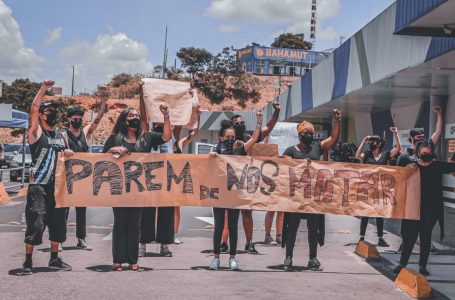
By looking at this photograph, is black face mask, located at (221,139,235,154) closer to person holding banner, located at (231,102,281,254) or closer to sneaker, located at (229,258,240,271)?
person holding banner, located at (231,102,281,254)

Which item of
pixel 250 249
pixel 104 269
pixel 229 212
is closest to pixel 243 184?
pixel 229 212

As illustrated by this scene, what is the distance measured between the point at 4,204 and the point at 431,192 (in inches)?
461

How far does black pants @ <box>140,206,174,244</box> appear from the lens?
8.48m

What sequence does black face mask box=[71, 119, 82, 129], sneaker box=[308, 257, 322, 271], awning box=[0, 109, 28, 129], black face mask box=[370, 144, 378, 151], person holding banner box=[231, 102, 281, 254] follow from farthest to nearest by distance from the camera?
awning box=[0, 109, 28, 129] < black face mask box=[370, 144, 378, 151] < black face mask box=[71, 119, 82, 129] < person holding banner box=[231, 102, 281, 254] < sneaker box=[308, 257, 322, 271]

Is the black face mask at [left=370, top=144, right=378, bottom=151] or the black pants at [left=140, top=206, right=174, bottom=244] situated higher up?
the black face mask at [left=370, top=144, right=378, bottom=151]

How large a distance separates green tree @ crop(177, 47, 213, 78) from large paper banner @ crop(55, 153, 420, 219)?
78786 millimetres

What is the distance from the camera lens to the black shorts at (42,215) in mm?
7246

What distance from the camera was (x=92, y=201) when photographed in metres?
7.77

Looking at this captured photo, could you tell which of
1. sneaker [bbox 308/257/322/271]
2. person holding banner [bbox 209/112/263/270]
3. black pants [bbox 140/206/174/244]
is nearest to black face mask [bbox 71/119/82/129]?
black pants [bbox 140/206/174/244]

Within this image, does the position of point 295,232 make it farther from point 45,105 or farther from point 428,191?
point 45,105

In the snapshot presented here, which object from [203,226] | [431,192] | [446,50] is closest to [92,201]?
[431,192]

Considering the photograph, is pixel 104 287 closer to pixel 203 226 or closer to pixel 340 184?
pixel 340 184

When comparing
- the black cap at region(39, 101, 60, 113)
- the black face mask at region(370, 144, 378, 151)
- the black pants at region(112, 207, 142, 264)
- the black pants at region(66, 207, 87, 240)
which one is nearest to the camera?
the black pants at region(112, 207, 142, 264)

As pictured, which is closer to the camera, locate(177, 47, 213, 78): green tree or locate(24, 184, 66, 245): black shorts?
locate(24, 184, 66, 245): black shorts
